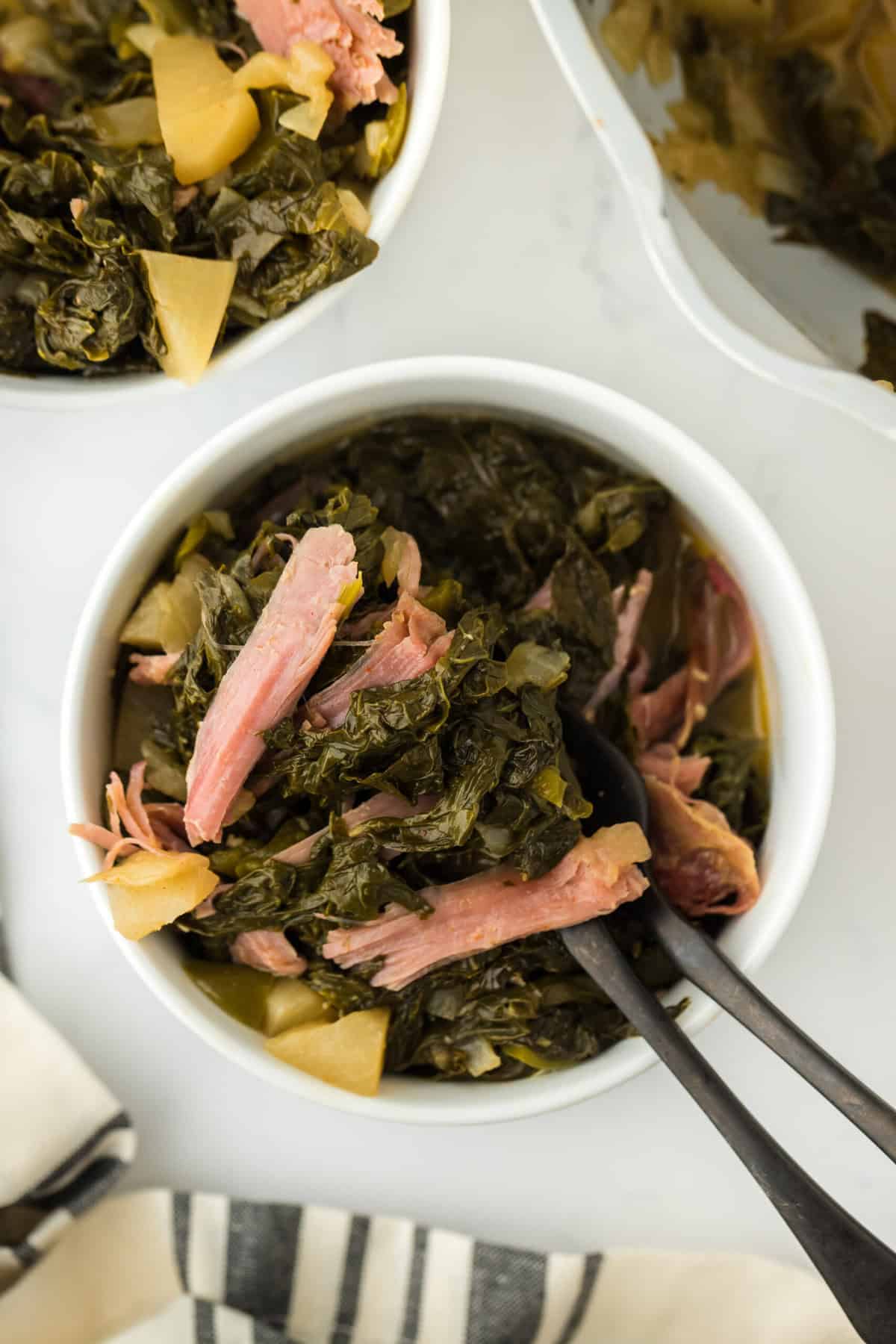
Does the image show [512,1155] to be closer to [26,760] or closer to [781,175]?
[26,760]

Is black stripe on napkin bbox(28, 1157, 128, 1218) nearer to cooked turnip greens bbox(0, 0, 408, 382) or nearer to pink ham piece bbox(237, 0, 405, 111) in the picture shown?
cooked turnip greens bbox(0, 0, 408, 382)

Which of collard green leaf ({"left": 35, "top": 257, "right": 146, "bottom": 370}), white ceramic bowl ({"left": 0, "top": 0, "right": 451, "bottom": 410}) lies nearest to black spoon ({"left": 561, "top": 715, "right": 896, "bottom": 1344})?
white ceramic bowl ({"left": 0, "top": 0, "right": 451, "bottom": 410})

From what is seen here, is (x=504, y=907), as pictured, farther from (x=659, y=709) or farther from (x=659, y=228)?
(x=659, y=228)

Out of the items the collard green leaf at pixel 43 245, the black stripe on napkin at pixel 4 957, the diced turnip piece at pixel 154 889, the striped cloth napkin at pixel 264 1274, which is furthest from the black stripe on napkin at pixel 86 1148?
the collard green leaf at pixel 43 245

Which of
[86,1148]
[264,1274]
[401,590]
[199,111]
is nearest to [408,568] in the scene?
[401,590]

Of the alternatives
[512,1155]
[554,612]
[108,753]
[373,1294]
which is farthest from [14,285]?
[373,1294]

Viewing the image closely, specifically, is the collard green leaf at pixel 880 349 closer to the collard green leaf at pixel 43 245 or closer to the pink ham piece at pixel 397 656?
the pink ham piece at pixel 397 656
